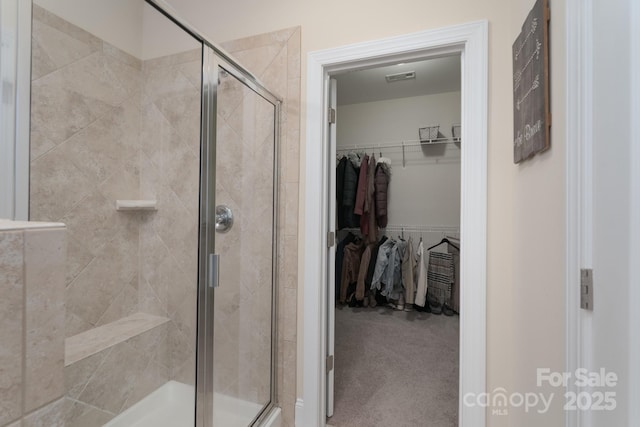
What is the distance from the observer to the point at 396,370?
2178 mm

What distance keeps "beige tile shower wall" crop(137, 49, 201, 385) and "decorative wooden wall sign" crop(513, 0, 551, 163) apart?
144 cm

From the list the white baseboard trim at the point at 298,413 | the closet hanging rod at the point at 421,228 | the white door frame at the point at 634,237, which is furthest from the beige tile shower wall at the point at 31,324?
the closet hanging rod at the point at 421,228

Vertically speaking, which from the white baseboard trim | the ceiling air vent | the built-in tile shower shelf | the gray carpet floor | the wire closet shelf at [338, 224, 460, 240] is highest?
the ceiling air vent

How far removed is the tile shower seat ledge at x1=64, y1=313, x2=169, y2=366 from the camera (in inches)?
58.5

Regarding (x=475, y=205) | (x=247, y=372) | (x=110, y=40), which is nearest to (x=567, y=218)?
(x=475, y=205)

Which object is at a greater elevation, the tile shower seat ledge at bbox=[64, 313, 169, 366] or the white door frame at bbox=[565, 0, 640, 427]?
the white door frame at bbox=[565, 0, 640, 427]

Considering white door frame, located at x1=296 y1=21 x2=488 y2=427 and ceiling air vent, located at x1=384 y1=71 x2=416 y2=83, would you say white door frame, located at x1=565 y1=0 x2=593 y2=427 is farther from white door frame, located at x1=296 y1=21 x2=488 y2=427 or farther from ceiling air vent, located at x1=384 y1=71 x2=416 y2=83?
ceiling air vent, located at x1=384 y1=71 x2=416 y2=83

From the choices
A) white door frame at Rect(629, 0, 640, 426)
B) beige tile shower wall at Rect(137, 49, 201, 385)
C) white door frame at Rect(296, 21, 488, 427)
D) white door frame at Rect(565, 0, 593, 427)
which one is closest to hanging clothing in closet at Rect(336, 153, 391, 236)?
white door frame at Rect(296, 21, 488, 427)

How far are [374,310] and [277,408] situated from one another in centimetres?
214

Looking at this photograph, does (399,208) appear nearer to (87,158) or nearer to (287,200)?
(287,200)

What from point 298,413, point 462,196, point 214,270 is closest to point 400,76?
point 462,196

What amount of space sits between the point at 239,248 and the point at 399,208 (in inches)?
107

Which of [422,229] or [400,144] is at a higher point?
[400,144]

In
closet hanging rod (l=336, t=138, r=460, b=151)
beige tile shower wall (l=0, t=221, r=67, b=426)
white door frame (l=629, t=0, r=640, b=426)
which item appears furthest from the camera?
closet hanging rod (l=336, t=138, r=460, b=151)
